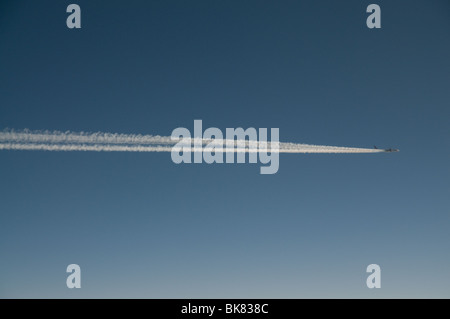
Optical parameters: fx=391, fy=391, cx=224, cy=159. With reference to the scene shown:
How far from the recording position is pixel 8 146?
4912 cm
